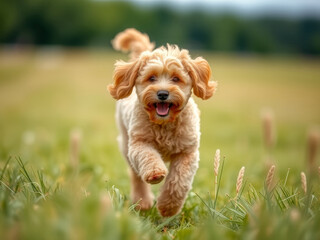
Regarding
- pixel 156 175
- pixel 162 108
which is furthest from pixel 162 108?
pixel 156 175

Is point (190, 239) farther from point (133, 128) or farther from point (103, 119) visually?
point (103, 119)

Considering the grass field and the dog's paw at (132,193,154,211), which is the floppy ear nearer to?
the grass field

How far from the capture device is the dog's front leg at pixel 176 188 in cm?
423

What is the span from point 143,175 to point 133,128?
26.8 inches

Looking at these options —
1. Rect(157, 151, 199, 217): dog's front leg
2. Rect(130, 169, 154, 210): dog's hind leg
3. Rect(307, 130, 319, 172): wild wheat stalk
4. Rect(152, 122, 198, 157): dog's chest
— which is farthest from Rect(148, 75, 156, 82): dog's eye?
Rect(307, 130, 319, 172): wild wheat stalk

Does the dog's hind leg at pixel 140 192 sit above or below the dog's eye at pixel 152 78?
below

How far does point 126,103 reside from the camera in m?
5.20

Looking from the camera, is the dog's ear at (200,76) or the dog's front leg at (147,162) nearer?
the dog's front leg at (147,162)

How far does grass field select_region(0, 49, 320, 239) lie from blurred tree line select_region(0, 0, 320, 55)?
3870 centimetres

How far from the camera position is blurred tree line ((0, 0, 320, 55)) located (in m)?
70.7

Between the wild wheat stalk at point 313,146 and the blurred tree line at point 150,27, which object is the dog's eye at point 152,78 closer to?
the wild wheat stalk at point 313,146

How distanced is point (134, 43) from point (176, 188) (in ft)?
7.30

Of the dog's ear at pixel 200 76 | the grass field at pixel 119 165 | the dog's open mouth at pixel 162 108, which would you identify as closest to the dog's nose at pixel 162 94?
the dog's open mouth at pixel 162 108

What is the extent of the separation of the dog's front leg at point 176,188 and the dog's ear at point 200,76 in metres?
0.65
